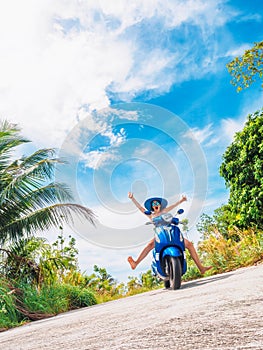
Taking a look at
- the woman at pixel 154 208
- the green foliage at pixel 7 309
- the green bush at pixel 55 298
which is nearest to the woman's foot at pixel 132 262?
the woman at pixel 154 208

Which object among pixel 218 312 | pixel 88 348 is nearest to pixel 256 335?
pixel 218 312

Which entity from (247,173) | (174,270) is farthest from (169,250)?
(247,173)

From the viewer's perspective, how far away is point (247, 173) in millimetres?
9648

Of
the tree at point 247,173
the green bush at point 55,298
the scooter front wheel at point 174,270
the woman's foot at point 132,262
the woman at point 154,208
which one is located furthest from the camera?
the tree at point 247,173

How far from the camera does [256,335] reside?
5.08ft

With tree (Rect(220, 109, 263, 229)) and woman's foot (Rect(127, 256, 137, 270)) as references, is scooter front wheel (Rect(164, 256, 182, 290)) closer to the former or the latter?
woman's foot (Rect(127, 256, 137, 270))

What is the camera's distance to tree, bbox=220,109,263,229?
926 centimetres

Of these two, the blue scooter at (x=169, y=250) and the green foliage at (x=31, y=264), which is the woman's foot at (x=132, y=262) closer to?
the blue scooter at (x=169, y=250)

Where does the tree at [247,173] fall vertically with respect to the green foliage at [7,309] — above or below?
above

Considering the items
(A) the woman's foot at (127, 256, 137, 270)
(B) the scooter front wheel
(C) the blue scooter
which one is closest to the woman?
(A) the woman's foot at (127, 256, 137, 270)

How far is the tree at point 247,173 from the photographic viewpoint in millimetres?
9258

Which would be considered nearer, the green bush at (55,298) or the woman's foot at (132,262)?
the woman's foot at (132,262)

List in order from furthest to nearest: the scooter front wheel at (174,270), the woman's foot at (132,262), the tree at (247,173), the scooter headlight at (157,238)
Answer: the tree at (247,173), the woman's foot at (132,262), the scooter headlight at (157,238), the scooter front wheel at (174,270)

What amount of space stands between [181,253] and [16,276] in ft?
16.8
